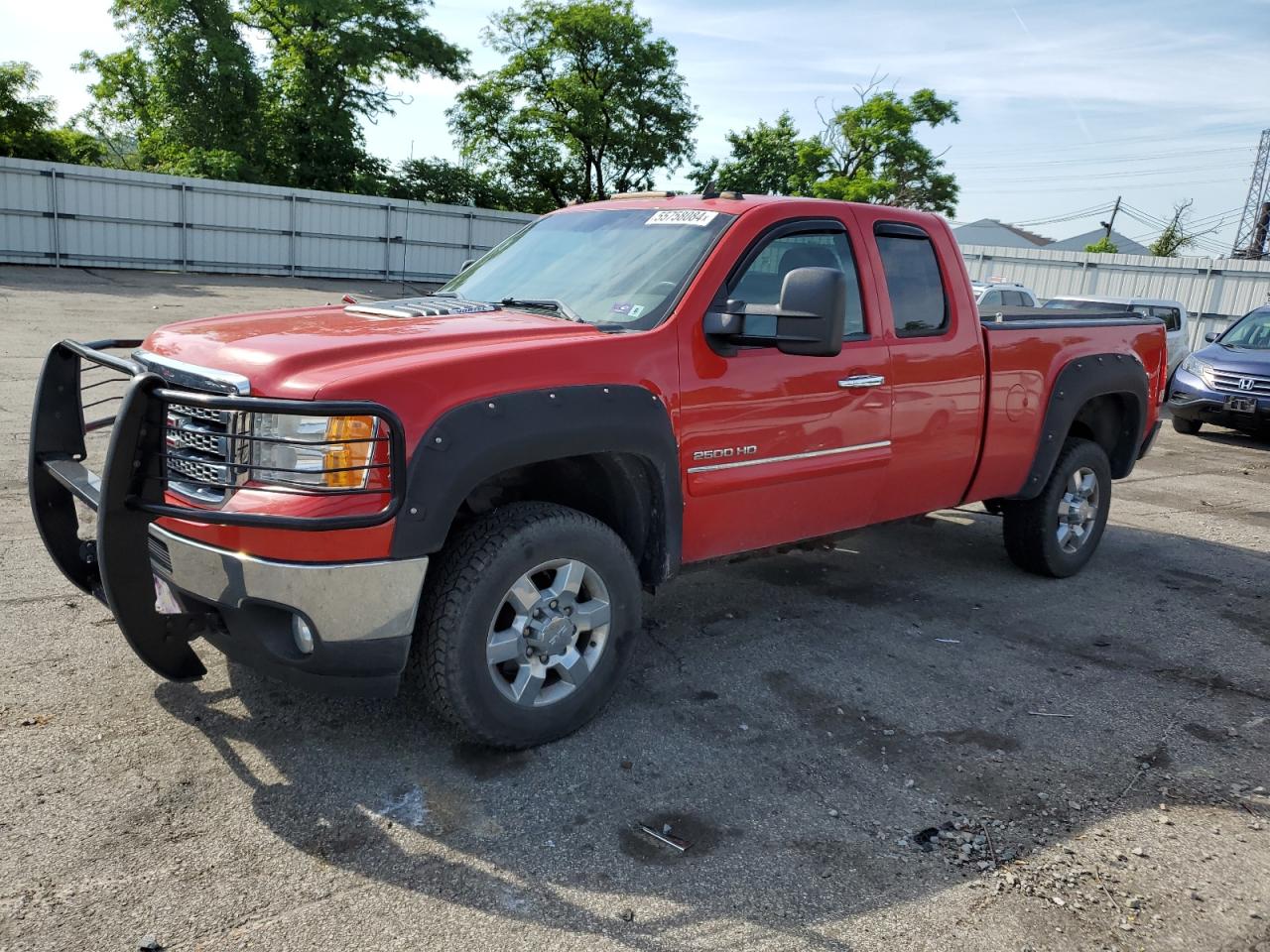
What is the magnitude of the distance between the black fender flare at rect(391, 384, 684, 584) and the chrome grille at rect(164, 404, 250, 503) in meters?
0.53

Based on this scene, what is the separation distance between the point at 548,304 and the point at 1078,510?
11.9 feet

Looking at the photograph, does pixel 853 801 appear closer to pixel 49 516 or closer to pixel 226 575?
pixel 226 575

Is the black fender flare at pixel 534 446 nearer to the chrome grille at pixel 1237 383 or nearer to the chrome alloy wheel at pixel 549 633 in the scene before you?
the chrome alloy wheel at pixel 549 633

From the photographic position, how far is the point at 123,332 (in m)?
14.3

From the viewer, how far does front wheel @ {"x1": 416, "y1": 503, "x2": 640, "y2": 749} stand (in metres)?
3.28

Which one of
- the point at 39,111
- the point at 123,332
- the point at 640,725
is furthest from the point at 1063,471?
the point at 39,111

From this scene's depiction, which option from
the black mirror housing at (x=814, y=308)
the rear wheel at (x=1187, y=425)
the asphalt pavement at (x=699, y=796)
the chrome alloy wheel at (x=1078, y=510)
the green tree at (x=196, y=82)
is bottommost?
the asphalt pavement at (x=699, y=796)

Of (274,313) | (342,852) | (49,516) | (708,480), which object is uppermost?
(274,313)

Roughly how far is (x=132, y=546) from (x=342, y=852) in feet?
3.57

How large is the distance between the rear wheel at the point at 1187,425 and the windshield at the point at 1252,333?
1136 millimetres

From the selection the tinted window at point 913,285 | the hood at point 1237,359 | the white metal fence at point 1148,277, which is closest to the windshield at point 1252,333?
the hood at point 1237,359

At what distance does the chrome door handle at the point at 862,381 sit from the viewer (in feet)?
14.4

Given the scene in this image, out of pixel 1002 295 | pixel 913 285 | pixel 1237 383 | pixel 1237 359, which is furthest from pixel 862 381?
pixel 1002 295

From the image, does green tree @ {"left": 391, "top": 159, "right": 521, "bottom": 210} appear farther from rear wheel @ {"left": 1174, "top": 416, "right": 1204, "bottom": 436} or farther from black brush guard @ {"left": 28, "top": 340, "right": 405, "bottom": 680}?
black brush guard @ {"left": 28, "top": 340, "right": 405, "bottom": 680}
